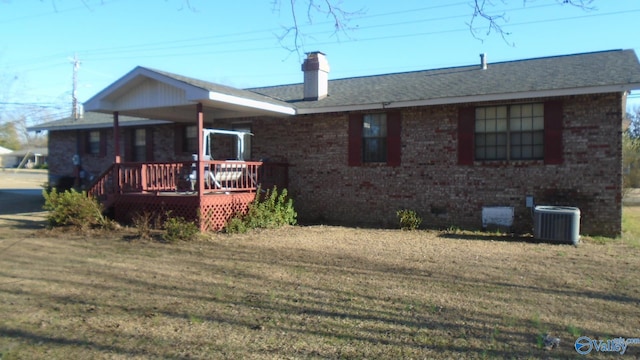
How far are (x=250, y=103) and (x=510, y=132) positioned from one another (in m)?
6.27

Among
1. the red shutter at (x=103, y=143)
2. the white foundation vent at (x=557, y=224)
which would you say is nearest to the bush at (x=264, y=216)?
the white foundation vent at (x=557, y=224)

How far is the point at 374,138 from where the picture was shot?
13.4 m

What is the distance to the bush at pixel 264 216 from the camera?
38.0 ft

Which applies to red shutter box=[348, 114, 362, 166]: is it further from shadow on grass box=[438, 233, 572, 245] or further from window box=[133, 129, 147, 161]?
window box=[133, 129, 147, 161]

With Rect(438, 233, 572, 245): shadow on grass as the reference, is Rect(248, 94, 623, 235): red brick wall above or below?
above

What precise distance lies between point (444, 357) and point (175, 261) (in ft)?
17.5

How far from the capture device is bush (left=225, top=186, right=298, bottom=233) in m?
11.6

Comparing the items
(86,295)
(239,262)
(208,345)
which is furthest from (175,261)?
(208,345)

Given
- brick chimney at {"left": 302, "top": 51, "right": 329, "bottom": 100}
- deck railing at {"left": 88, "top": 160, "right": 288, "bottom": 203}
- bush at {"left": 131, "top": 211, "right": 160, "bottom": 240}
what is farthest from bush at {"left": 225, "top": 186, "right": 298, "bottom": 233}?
brick chimney at {"left": 302, "top": 51, "right": 329, "bottom": 100}

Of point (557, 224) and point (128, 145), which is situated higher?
point (128, 145)

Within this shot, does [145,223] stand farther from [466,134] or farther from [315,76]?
[466,134]

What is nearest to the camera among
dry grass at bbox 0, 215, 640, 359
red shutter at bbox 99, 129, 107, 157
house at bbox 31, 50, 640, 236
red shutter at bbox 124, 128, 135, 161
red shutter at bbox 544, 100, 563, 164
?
dry grass at bbox 0, 215, 640, 359

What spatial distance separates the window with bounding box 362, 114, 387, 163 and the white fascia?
2.13 metres

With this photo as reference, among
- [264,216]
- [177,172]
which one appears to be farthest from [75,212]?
[264,216]
